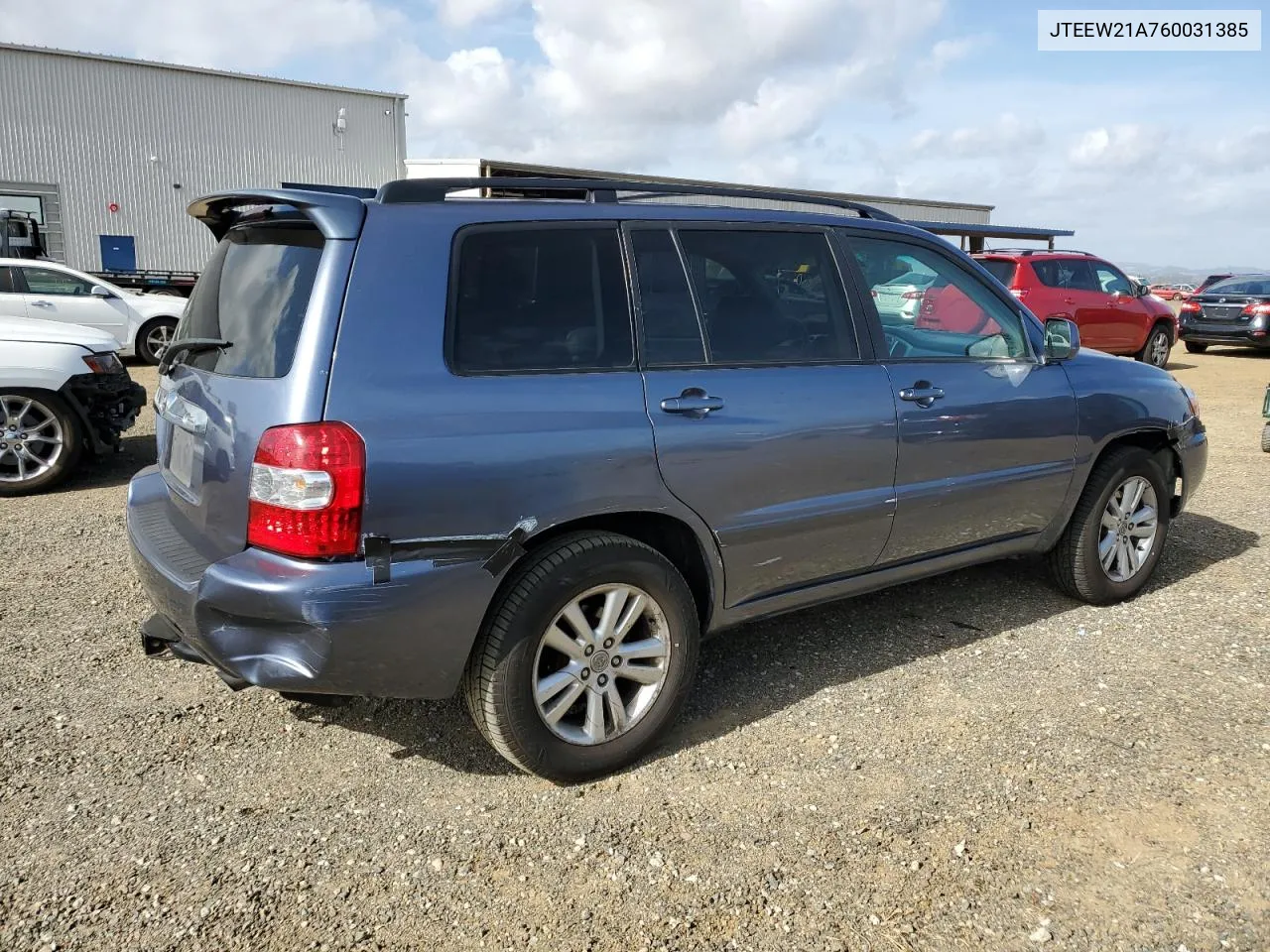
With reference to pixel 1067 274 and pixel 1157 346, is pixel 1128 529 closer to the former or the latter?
pixel 1067 274

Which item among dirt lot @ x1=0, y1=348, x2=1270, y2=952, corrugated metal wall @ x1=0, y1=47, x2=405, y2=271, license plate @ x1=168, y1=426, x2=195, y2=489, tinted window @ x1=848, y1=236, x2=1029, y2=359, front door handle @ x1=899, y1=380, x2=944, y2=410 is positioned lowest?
dirt lot @ x1=0, y1=348, x2=1270, y2=952

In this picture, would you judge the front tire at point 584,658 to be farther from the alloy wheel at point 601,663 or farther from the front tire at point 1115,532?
the front tire at point 1115,532

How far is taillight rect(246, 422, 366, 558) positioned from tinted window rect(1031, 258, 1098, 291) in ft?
39.7

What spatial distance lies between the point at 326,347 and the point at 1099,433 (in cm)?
336

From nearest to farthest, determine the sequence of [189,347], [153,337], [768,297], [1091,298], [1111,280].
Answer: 1. [189,347]
2. [768,297]
3. [153,337]
4. [1091,298]
5. [1111,280]

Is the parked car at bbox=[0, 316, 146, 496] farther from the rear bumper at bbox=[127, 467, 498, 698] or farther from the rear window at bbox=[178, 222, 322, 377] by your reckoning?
the rear bumper at bbox=[127, 467, 498, 698]

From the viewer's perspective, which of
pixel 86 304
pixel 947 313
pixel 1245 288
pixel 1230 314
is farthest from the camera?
pixel 1245 288

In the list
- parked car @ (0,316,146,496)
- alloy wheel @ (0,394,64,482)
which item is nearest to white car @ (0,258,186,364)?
parked car @ (0,316,146,496)

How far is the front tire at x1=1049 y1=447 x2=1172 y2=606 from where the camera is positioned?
448 cm

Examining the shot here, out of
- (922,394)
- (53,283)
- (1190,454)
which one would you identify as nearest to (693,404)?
(922,394)

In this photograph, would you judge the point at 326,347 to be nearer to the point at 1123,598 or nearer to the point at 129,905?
the point at 129,905

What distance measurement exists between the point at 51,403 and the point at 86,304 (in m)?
6.62

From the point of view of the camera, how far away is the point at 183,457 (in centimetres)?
309

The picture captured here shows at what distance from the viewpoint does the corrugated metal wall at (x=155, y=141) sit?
2242 cm
